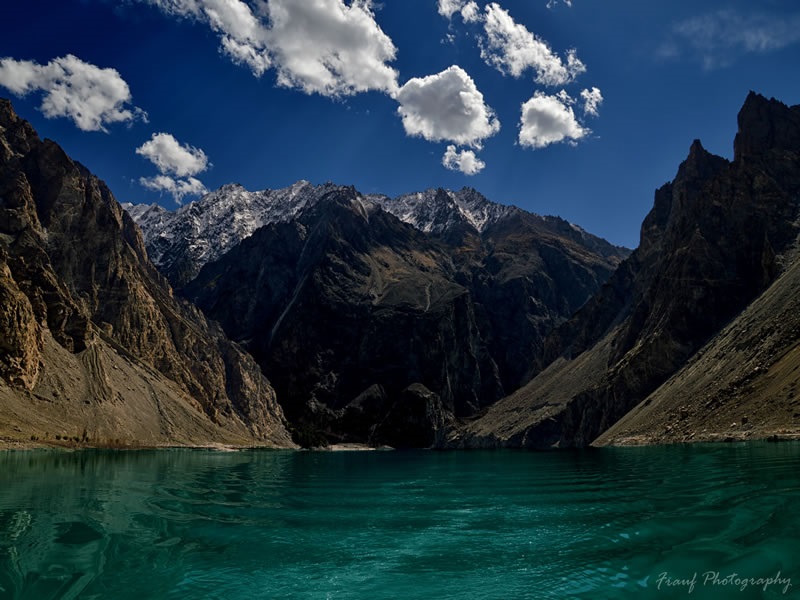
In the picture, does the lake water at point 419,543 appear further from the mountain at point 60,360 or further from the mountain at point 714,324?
the mountain at point 60,360

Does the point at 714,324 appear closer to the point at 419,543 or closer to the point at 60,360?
the point at 419,543

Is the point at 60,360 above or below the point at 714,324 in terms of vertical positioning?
below

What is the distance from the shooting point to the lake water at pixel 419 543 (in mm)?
17297

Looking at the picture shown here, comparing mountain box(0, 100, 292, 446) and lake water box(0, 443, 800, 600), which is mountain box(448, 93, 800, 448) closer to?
lake water box(0, 443, 800, 600)

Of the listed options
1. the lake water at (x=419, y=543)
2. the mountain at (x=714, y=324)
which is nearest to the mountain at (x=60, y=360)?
the lake water at (x=419, y=543)

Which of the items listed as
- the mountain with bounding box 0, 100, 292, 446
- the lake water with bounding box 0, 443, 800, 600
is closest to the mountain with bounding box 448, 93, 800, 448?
the lake water with bounding box 0, 443, 800, 600

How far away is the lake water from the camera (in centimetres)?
1730

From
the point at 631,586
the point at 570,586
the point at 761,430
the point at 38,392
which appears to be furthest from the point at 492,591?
the point at 38,392

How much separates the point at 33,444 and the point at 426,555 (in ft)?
350

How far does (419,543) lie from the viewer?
25.1 m

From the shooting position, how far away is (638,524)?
2548 cm

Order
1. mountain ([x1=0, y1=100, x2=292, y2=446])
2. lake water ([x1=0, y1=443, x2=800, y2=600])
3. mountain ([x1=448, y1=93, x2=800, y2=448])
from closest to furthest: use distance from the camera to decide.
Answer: lake water ([x1=0, y1=443, x2=800, y2=600]) < mountain ([x1=448, y1=93, x2=800, y2=448]) < mountain ([x1=0, y1=100, x2=292, y2=446])

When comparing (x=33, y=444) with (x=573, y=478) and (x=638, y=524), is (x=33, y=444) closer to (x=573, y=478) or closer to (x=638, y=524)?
(x=573, y=478)

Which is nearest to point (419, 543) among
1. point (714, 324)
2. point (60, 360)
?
point (60, 360)
